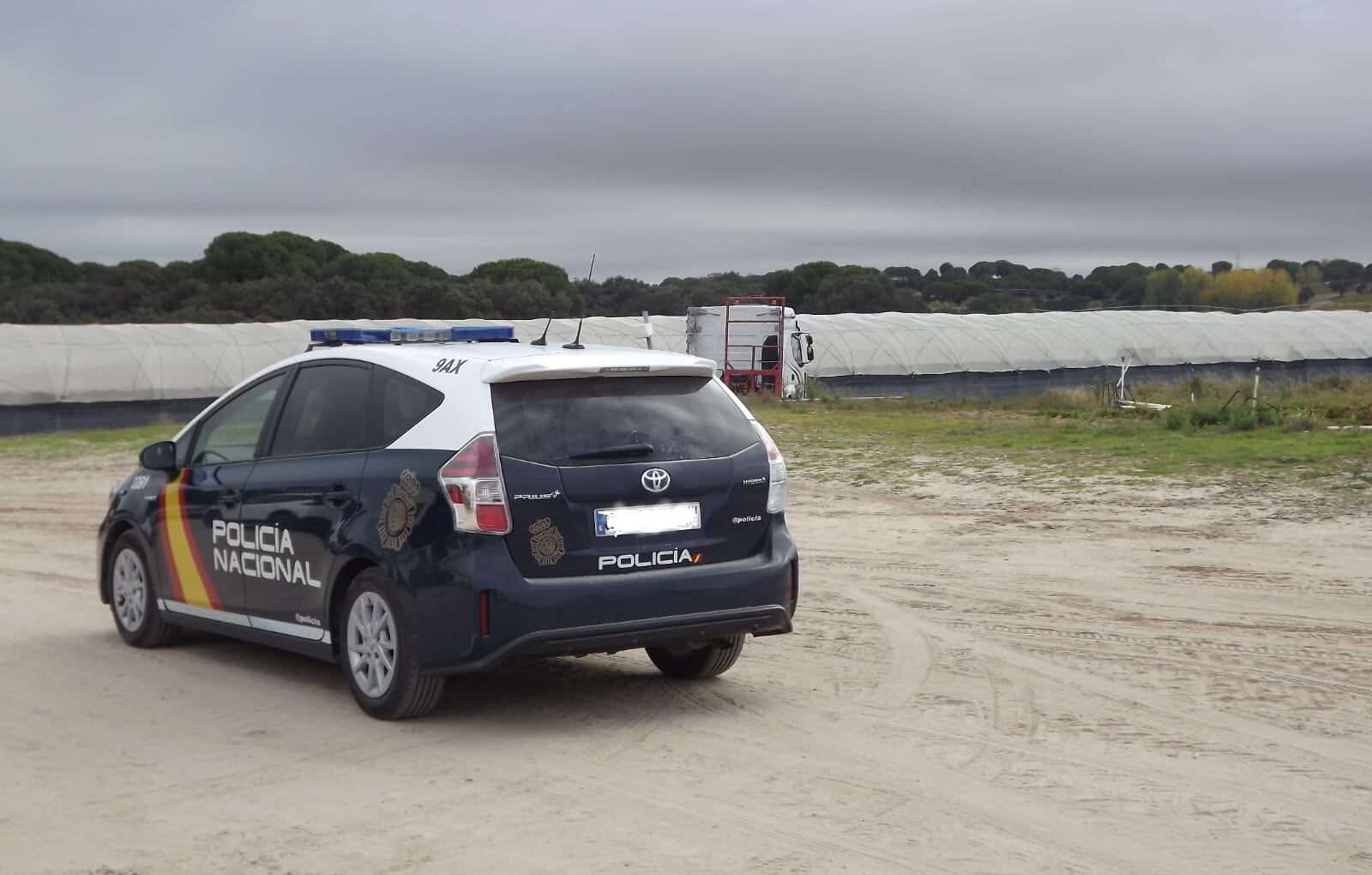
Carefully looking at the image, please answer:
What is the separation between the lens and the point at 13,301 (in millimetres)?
68875

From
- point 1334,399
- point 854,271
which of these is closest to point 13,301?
point 854,271

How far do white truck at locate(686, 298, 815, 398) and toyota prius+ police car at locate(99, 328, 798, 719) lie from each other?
103 ft

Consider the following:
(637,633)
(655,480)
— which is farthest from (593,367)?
(637,633)

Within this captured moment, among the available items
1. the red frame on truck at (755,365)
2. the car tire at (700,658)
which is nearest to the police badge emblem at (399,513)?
the car tire at (700,658)

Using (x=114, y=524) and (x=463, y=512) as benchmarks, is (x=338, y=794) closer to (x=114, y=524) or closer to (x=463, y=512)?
(x=463, y=512)

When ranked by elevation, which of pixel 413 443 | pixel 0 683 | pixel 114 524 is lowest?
pixel 0 683

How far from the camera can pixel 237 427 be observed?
27.7ft

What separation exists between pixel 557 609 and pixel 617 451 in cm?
78

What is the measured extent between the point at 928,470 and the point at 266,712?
12.2m

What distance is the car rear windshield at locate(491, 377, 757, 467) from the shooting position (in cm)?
679

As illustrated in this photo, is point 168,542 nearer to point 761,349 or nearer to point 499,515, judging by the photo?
point 499,515

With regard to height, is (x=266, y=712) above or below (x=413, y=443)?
below

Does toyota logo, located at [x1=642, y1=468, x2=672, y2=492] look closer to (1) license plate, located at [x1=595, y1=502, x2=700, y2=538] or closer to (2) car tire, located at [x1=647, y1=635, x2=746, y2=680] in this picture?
(1) license plate, located at [x1=595, y1=502, x2=700, y2=538]

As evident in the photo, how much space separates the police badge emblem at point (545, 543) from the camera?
6.63m
